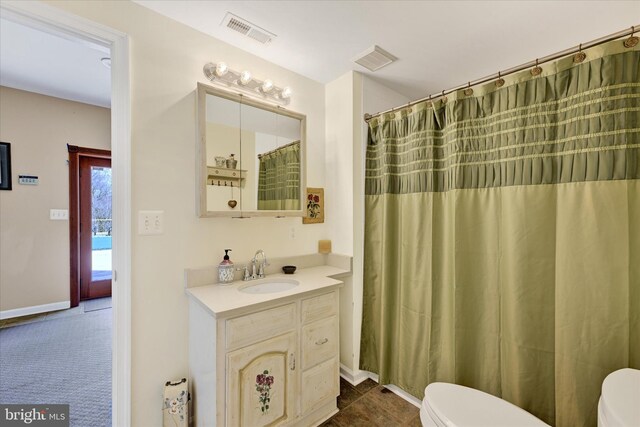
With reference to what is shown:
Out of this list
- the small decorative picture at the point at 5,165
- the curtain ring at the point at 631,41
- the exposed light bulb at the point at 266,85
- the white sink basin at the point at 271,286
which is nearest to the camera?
the curtain ring at the point at 631,41

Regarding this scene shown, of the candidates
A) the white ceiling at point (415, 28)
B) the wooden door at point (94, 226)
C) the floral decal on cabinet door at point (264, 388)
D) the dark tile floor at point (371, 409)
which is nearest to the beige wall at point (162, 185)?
the white ceiling at point (415, 28)

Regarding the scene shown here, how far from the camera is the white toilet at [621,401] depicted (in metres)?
0.81

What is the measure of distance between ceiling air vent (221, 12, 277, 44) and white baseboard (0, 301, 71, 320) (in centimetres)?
382

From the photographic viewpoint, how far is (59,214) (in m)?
3.21

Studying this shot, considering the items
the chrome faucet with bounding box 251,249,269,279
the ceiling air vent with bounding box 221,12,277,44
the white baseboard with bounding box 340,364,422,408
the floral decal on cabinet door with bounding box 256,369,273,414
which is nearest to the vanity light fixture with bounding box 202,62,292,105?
the ceiling air vent with bounding box 221,12,277,44

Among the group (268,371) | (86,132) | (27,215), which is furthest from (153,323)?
(86,132)

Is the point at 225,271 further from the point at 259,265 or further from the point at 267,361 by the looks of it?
the point at 267,361

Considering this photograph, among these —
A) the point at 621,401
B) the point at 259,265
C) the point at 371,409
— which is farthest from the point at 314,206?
the point at 621,401

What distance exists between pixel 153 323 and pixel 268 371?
2.26ft

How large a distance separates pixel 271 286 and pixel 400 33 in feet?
5.90

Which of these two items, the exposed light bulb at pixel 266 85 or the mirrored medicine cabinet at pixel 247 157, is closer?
the mirrored medicine cabinet at pixel 247 157

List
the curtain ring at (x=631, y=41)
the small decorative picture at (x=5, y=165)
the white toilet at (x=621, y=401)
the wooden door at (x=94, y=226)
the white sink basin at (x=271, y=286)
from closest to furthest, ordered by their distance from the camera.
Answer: the white toilet at (x=621, y=401), the curtain ring at (x=631, y=41), the white sink basin at (x=271, y=286), the small decorative picture at (x=5, y=165), the wooden door at (x=94, y=226)

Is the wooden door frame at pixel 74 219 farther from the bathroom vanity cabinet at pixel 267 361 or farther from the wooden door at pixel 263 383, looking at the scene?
the wooden door at pixel 263 383

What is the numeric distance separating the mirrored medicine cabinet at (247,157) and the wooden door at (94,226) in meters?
3.04
